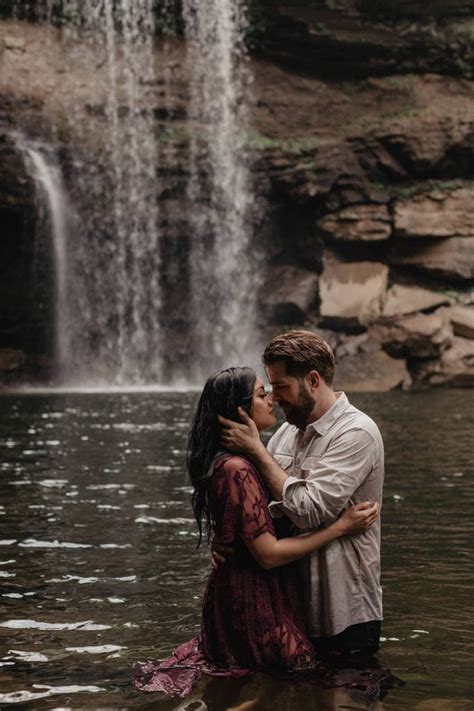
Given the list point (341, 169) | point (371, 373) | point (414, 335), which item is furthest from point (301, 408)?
point (341, 169)

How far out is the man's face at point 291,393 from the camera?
458 centimetres

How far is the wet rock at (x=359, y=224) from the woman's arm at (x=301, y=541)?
101 ft

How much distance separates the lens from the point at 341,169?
3556 centimetres

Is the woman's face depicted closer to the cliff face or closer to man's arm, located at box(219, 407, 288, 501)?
man's arm, located at box(219, 407, 288, 501)

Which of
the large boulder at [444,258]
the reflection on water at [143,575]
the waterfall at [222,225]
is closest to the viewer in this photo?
the reflection on water at [143,575]

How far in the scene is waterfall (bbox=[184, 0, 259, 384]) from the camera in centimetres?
3722

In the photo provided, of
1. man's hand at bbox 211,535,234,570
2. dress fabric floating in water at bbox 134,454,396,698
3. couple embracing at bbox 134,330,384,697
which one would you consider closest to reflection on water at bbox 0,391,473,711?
dress fabric floating in water at bbox 134,454,396,698

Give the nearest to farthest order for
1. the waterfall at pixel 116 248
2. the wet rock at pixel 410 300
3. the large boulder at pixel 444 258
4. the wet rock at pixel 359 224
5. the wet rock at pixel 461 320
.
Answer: the wet rock at pixel 461 320
the wet rock at pixel 410 300
the large boulder at pixel 444 258
the wet rock at pixel 359 224
the waterfall at pixel 116 248

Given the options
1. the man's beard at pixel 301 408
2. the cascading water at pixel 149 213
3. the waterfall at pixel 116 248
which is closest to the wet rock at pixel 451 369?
the cascading water at pixel 149 213

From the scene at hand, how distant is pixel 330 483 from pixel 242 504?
0.41 metres

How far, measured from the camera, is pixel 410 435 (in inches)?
679

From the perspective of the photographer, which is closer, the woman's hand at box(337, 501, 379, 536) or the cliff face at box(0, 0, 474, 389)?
the woman's hand at box(337, 501, 379, 536)

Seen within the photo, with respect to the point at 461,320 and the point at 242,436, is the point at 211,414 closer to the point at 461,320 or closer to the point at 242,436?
the point at 242,436

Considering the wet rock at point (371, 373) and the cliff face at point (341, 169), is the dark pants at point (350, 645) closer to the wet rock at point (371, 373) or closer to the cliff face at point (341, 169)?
the wet rock at point (371, 373)
